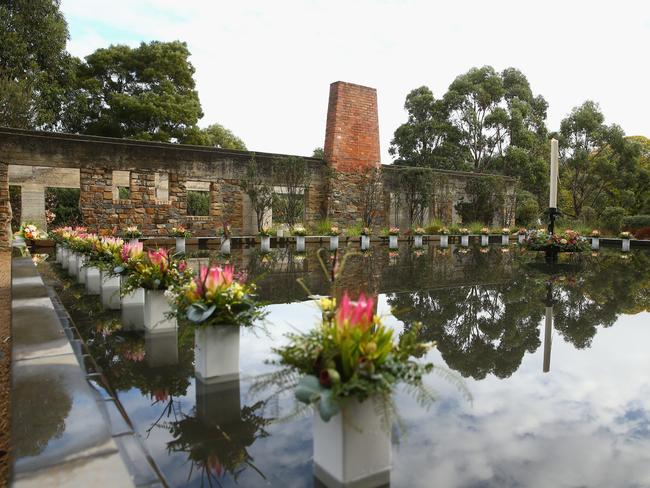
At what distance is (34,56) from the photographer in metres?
19.2

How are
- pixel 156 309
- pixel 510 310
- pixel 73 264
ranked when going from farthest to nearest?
pixel 73 264 → pixel 510 310 → pixel 156 309

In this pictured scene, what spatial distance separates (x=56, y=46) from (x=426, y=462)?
22935 mm

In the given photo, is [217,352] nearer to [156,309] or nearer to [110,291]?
[156,309]

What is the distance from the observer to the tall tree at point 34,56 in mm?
17850

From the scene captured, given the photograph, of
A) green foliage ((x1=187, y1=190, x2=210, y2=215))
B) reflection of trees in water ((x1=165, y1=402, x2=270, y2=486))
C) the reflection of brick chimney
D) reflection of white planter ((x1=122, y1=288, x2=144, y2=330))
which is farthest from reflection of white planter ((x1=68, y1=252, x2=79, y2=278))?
green foliage ((x1=187, y1=190, x2=210, y2=215))

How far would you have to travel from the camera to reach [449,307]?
5.46m

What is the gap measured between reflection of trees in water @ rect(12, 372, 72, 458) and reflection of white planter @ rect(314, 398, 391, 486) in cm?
108

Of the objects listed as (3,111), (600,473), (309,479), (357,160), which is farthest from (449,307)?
(3,111)

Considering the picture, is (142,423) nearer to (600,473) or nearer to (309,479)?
(309,479)

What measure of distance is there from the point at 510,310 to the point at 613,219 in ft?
55.4

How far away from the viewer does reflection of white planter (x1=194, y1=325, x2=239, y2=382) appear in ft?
9.65

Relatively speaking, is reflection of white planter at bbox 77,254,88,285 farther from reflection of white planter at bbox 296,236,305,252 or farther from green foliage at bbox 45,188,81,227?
green foliage at bbox 45,188,81,227

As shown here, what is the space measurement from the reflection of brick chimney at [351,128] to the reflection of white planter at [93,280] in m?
11.7

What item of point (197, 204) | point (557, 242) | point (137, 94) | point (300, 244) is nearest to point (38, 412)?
point (300, 244)
